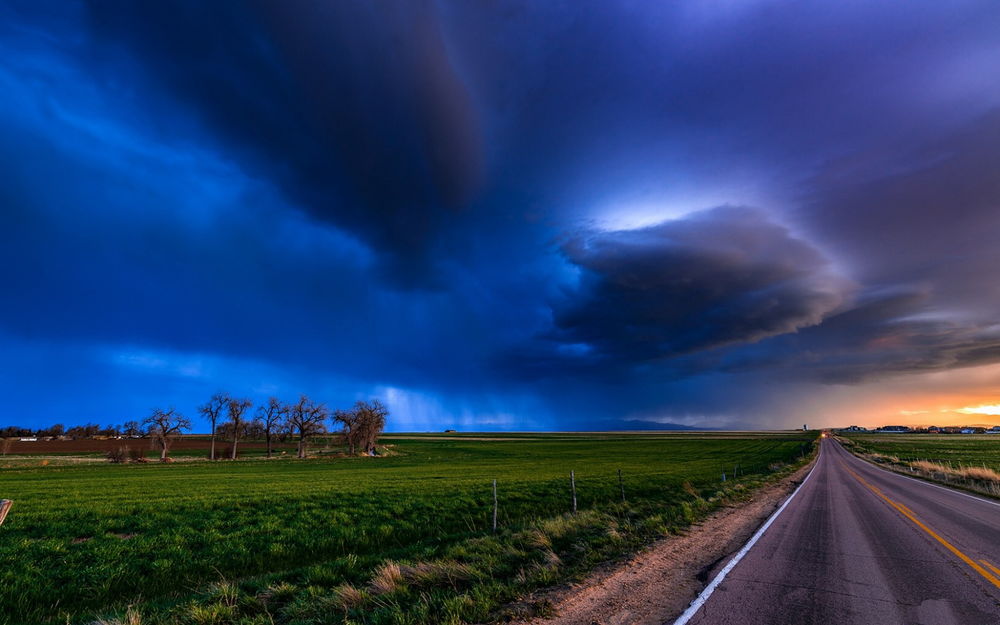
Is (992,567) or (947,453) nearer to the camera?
(992,567)

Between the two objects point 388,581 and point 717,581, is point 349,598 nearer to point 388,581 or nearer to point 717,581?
point 388,581

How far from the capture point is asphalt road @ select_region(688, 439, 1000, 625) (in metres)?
6.47

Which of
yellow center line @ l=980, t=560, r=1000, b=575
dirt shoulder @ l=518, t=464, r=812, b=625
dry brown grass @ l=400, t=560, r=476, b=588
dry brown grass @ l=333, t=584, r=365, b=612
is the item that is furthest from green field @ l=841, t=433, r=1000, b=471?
dry brown grass @ l=333, t=584, r=365, b=612

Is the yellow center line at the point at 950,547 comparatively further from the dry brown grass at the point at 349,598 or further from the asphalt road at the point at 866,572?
the dry brown grass at the point at 349,598

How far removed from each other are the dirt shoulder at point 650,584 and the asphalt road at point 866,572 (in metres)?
0.48

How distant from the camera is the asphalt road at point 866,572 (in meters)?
6.47

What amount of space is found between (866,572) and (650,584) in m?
4.97

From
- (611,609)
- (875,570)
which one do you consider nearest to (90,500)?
(611,609)

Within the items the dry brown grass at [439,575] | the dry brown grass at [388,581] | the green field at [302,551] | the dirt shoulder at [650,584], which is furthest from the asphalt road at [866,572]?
the dry brown grass at [388,581]

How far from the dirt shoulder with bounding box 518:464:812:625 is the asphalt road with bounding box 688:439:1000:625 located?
48 centimetres

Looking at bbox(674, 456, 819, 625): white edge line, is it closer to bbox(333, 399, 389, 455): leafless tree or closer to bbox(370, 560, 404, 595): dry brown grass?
bbox(370, 560, 404, 595): dry brown grass

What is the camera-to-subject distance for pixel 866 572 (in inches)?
342

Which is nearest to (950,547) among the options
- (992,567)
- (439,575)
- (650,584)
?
(992,567)

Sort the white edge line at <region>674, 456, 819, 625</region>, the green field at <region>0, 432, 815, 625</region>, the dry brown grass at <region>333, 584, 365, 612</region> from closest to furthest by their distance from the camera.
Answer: the white edge line at <region>674, 456, 819, 625</region> < the dry brown grass at <region>333, 584, 365, 612</region> < the green field at <region>0, 432, 815, 625</region>
